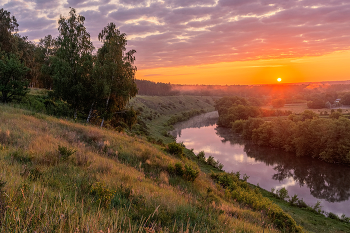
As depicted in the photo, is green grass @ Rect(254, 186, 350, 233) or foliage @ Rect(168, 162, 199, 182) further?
green grass @ Rect(254, 186, 350, 233)

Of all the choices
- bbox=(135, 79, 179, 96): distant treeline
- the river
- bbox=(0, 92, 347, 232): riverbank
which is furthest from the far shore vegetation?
bbox=(135, 79, 179, 96): distant treeline

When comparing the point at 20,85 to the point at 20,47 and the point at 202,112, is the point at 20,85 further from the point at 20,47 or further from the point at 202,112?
the point at 202,112

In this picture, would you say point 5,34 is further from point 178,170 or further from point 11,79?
point 178,170

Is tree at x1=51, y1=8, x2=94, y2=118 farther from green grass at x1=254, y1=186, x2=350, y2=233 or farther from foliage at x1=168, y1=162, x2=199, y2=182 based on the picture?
green grass at x1=254, y1=186, x2=350, y2=233

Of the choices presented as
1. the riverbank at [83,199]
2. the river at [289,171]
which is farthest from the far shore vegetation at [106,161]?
the river at [289,171]

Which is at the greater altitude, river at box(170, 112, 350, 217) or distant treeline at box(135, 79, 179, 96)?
distant treeline at box(135, 79, 179, 96)

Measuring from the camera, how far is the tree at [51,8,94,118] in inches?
898

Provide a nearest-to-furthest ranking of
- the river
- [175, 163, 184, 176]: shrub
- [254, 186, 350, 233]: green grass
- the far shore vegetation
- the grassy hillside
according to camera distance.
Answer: the grassy hillside → the far shore vegetation → [175, 163, 184, 176]: shrub → [254, 186, 350, 233]: green grass → the river

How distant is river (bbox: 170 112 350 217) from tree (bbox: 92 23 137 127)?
25.1 metres

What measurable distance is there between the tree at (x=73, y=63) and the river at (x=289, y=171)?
2932 centimetres

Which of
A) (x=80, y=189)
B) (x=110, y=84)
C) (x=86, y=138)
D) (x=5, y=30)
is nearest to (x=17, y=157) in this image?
(x=80, y=189)

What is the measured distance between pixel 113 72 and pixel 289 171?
38234 millimetres

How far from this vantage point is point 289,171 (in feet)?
134

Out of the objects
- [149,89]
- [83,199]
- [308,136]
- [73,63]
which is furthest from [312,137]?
[149,89]
